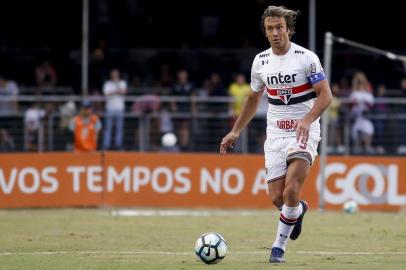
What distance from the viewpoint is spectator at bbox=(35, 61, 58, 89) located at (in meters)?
27.6

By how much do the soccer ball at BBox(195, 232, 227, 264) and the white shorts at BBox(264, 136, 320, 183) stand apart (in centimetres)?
102

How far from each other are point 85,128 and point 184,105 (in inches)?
111

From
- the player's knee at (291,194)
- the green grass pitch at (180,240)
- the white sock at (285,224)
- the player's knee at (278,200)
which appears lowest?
the green grass pitch at (180,240)

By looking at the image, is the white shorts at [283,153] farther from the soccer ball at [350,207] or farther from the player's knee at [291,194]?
the soccer ball at [350,207]

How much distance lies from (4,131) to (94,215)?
497 cm

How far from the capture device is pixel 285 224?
1184 centimetres

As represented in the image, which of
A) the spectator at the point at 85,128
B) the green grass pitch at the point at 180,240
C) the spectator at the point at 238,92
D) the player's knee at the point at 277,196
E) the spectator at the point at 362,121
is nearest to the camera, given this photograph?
the green grass pitch at the point at 180,240

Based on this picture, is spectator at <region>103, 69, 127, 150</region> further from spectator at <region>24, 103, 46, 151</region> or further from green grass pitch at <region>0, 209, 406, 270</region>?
green grass pitch at <region>0, 209, 406, 270</region>

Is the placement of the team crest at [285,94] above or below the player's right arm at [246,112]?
above

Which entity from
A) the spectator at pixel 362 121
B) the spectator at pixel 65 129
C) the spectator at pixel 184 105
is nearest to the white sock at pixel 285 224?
the spectator at pixel 362 121

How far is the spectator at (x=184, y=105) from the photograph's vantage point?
25.0 metres

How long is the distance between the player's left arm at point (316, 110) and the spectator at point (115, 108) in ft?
42.9

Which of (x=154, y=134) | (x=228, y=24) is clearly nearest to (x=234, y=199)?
(x=154, y=134)

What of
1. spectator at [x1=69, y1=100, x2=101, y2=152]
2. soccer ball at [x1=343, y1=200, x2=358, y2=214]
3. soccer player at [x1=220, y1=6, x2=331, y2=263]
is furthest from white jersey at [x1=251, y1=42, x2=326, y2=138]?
spectator at [x1=69, y1=100, x2=101, y2=152]
